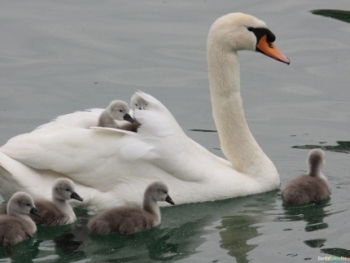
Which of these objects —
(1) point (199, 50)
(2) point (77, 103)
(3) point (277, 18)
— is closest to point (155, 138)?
(2) point (77, 103)

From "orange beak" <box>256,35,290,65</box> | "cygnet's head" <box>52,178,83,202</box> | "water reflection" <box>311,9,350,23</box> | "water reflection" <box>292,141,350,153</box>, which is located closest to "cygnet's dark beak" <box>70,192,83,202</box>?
"cygnet's head" <box>52,178,83,202</box>

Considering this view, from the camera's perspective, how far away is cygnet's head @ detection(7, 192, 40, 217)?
9961mm

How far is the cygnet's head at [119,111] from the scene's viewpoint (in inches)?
441

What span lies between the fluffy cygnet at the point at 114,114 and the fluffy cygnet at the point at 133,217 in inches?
40.3

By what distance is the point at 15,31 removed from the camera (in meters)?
16.7

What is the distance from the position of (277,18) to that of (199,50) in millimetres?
1775

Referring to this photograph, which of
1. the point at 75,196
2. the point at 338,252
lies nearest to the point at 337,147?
the point at 338,252

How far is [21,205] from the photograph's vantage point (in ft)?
32.7

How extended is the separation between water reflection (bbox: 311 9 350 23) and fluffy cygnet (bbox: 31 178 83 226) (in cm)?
844

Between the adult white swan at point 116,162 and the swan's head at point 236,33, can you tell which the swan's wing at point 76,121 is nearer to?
the adult white swan at point 116,162

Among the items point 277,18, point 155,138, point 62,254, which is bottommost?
point 62,254

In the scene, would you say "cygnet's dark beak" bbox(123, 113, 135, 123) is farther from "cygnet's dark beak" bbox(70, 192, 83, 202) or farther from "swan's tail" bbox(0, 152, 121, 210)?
"cygnet's dark beak" bbox(70, 192, 83, 202)

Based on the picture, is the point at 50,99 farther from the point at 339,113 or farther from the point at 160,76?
the point at 339,113

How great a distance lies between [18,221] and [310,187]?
301 cm
